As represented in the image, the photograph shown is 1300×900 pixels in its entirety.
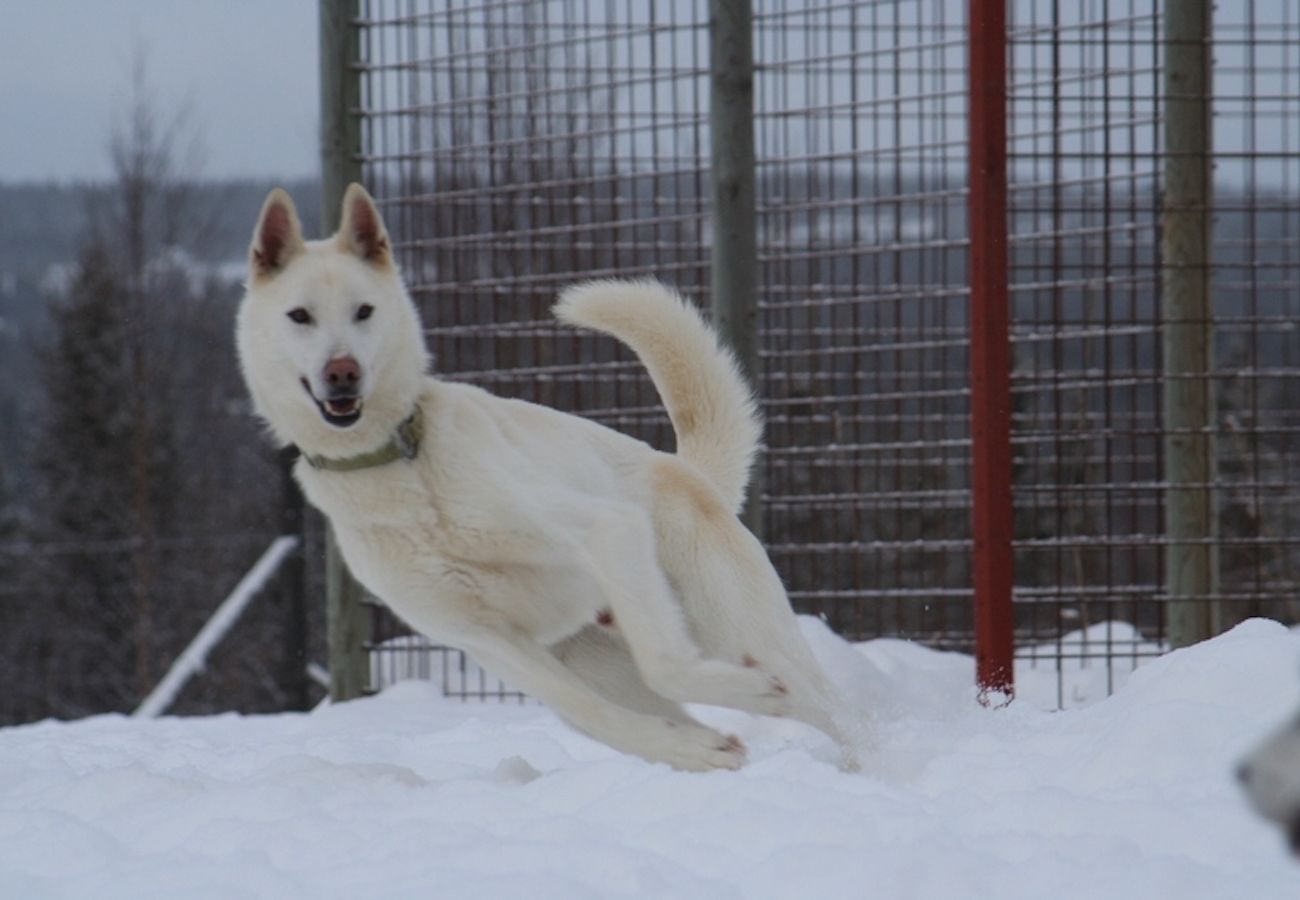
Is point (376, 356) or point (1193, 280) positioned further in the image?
point (1193, 280)

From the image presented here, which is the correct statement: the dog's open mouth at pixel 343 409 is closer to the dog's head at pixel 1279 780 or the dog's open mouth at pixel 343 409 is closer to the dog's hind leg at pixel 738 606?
the dog's hind leg at pixel 738 606

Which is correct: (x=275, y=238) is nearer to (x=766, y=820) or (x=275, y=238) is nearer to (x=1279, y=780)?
(x=766, y=820)

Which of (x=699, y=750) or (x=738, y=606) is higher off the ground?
(x=738, y=606)

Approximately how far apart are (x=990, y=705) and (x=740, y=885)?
201cm

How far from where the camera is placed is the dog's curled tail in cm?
376

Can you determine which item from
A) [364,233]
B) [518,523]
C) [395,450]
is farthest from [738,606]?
[364,233]

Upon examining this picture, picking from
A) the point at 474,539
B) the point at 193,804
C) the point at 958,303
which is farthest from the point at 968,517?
the point at 193,804

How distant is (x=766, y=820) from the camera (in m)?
2.39

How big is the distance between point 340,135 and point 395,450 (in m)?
2.88

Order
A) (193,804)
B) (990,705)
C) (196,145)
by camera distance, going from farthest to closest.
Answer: (196,145) → (990,705) → (193,804)

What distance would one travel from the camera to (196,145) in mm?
18203

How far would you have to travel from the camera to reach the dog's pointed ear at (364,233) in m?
3.51

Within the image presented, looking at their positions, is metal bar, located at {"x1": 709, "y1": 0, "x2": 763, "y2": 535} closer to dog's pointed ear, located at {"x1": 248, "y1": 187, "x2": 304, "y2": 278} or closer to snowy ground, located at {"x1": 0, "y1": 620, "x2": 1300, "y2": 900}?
snowy ground, located at {"x1": 0, "y1": 620, "x2": 1300, "y2": 900}

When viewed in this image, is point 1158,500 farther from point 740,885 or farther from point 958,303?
point 740,885
